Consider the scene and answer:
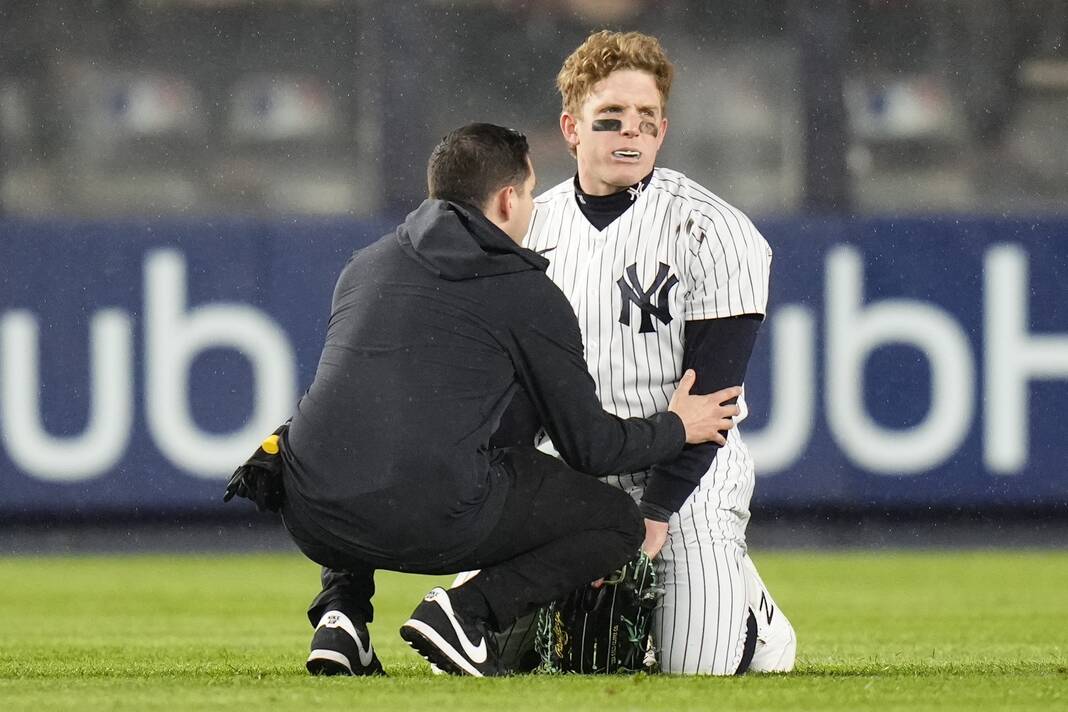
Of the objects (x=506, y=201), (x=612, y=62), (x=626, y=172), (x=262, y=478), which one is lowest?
(x=262, y=478)

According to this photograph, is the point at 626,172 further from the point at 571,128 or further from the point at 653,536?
the point at 653,536

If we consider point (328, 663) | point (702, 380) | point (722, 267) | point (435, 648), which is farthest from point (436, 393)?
point (722, 267)

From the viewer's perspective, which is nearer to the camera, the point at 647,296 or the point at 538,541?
the point at 538,541

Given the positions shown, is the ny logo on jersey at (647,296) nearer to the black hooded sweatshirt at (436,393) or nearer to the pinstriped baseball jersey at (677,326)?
the pinstriped baseball jersey at (677,326)

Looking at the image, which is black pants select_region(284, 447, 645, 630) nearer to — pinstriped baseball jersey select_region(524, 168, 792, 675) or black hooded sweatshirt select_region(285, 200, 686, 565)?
black hooded sweatshirt select_region(285, 200, 686, 565)

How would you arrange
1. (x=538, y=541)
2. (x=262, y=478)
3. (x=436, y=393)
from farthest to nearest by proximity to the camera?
1. (x=538, y=541)
2. (x=262, y=478)
3. (x=436, y=393)

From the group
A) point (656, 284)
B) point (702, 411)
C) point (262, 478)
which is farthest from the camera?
point (656, 284)

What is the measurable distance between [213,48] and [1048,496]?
4.55 meters

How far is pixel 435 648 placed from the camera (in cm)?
473

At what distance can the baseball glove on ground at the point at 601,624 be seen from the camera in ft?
17.0

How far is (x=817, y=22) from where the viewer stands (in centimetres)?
1016

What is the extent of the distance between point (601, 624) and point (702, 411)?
0.59 metres

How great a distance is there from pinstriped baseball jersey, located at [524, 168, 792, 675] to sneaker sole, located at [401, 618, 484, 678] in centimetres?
68

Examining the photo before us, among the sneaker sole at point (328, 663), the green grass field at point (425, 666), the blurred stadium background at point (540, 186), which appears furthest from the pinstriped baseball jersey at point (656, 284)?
the blurred stadium background at point (540, 186)
